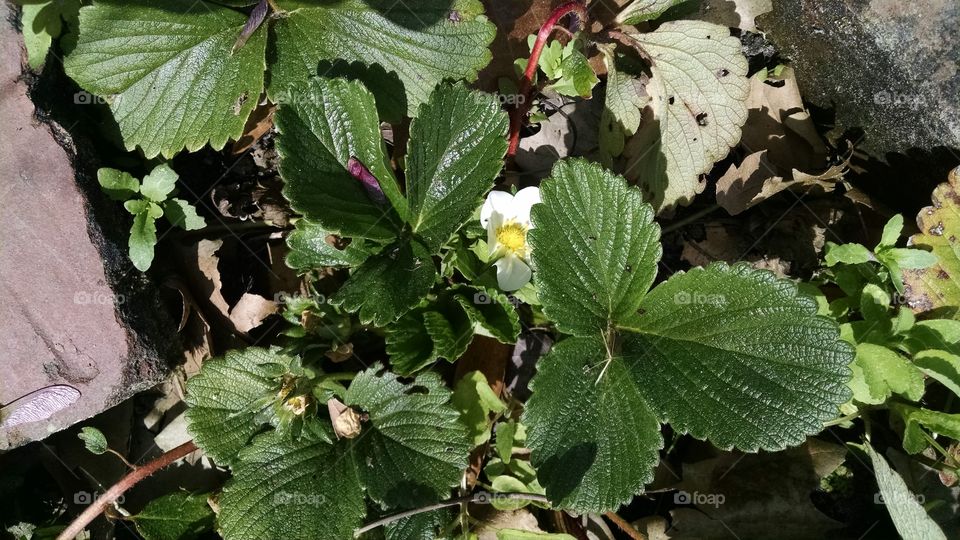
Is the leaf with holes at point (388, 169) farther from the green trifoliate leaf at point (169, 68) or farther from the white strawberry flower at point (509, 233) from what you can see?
the green trifoliate leaf at point (169, 68)

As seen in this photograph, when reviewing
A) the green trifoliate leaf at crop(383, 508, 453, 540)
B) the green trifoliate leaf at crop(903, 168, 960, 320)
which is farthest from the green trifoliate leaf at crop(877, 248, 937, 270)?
the green trifoliate leaf at crop(383, 508, 453, 540)

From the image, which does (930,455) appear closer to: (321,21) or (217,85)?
(321,21)

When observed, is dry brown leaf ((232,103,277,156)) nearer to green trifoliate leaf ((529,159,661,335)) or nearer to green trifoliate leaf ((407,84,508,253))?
green trifoliate leaf ((407,84,508,253))

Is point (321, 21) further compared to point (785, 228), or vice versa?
point (785, 228)

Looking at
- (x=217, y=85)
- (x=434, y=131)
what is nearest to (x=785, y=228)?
(x=434, y=131)

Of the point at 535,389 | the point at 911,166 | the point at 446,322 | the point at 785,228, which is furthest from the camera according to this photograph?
the point at 785,228

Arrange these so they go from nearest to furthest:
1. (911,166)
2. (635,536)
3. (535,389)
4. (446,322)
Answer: (535,389) < (446,322) < (635,536) < (911,166)

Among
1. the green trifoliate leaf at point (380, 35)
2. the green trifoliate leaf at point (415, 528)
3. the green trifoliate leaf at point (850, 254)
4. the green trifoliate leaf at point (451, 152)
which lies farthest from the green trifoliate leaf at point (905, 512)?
the green trifoliate leaf at point (380, 35)
